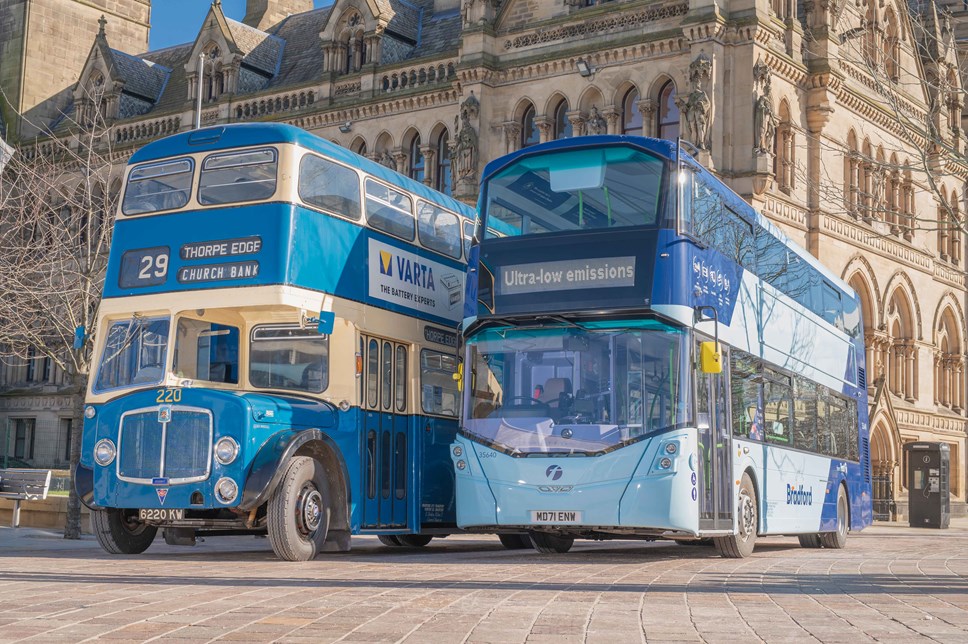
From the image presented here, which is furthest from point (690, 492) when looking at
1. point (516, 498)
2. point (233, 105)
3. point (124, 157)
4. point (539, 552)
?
point (124, 157)

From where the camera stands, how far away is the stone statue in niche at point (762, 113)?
32.2 meters

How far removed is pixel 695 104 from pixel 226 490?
21349 millimetres

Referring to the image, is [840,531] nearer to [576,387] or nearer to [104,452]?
[576,387]

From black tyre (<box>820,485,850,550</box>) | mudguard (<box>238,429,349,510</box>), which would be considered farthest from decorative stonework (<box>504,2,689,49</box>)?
mudguard (<box>238,429,349,510</box>)

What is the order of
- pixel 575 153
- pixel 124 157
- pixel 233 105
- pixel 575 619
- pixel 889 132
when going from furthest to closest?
pixel 124 157 → pixel 233 105 → pixel 889 132 → pixel 575 153 → pixel 575 619

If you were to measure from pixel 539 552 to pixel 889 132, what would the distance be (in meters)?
27.4

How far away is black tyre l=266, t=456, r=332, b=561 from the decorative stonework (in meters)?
22.3

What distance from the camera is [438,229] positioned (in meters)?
17.8

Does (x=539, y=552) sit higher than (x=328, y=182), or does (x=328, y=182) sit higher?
(x=328, y=182)

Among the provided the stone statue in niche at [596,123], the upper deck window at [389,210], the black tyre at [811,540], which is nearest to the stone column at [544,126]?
the stone statue in niche at [596,123]

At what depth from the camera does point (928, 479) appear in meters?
34.0

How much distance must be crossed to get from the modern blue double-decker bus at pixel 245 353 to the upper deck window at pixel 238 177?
0.01 m

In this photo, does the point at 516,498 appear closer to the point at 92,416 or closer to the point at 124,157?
the point at 92,416

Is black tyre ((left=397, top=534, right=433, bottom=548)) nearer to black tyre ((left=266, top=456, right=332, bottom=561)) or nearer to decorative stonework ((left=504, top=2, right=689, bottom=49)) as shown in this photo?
black tyre ((left=266, top=456, right=332, bottom=561))
